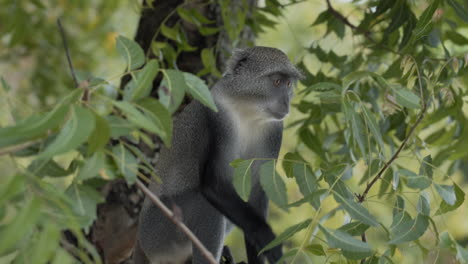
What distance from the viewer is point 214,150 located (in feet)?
14.9

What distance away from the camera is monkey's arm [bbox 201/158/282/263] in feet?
13.4

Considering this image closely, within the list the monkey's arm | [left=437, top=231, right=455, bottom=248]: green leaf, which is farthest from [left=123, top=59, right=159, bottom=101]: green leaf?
the monkey's arm

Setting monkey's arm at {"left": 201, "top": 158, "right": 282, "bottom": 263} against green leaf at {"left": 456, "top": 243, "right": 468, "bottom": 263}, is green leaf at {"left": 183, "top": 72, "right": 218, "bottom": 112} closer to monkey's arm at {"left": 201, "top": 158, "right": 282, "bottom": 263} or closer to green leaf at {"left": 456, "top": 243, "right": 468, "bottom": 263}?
green leaf at {"left": 456, "top": 243, "right": 468, "bottom": 263}

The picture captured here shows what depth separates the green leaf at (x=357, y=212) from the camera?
245 cm

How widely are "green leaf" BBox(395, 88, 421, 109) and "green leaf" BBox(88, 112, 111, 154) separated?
4.78 feet

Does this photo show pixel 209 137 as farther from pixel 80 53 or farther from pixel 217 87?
pixel 80 53

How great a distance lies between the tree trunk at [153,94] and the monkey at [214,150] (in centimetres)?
18

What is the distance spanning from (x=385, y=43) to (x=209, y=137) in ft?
4.82

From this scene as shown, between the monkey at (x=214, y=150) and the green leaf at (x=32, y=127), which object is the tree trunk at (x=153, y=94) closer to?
the monkey at (x=214, y=150)

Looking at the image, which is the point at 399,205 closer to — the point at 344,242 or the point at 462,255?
the point at 462,255

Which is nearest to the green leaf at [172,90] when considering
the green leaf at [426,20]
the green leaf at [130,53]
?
the green leaf at [130,53]

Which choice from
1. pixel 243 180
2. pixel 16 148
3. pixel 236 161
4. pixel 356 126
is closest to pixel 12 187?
pixel 16 148

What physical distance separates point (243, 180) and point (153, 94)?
259 centimetres

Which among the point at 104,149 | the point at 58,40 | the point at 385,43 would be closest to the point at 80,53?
the point at 58,40
